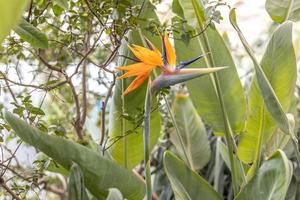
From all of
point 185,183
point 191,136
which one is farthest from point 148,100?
point 191,136

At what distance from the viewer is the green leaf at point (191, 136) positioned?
1315 mm

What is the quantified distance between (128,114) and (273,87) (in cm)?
30

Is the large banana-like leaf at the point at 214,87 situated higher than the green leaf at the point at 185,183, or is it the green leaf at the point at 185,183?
the large banana-like leaf at the point at 214,87

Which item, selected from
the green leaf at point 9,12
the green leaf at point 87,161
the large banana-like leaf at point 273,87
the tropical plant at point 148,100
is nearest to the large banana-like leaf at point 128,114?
the tropical plant at point 148,100

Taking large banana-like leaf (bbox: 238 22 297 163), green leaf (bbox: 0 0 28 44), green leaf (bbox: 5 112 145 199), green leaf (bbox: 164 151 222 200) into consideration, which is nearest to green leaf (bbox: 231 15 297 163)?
large banana-like leaf (bbox: 238 22 297 163)

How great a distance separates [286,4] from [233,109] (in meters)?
0.24

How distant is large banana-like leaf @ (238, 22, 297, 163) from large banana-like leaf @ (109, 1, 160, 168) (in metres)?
0.21

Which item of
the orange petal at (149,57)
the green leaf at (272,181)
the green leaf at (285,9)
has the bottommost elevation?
the green leaf at (272,181)

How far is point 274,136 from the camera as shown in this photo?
1.07 metres

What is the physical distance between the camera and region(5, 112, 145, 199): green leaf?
0.73 metres

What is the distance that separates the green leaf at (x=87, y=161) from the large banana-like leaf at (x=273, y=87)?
0.91ft

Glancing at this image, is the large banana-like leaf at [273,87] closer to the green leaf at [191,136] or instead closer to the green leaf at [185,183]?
the green leaf at [185,183]

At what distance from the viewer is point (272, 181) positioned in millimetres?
791

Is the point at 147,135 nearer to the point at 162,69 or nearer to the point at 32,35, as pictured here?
the point at 162,69
